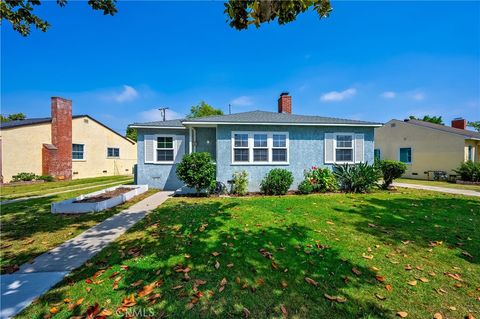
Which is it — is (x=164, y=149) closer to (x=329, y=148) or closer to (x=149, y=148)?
(x=149, y=148)

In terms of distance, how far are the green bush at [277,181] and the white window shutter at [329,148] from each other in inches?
101

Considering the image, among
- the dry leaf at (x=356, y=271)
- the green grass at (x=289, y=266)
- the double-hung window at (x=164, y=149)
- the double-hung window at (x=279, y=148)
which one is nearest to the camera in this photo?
the green grass at (x=289, y=266)

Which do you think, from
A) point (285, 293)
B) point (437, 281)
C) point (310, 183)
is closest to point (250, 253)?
point (285, 293)

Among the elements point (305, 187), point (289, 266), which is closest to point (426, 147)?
point (305, 187)

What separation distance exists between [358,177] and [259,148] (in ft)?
16.7

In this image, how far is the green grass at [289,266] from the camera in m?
2.49

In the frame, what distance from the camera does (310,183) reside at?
1020 centimetres

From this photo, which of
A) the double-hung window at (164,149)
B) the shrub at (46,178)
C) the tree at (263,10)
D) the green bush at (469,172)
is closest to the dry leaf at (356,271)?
the tree at (263,10)

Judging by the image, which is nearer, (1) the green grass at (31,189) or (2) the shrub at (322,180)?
(2) the shrub at (322,180)

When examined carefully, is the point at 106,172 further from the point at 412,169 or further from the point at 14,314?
the point at 412,169

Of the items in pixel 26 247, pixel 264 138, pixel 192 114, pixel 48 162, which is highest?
pixel 192 114

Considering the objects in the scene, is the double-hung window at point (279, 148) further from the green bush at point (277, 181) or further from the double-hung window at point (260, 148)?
the green bush at point (277, 181)

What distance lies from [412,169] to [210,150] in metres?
18.5

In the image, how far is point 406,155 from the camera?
18891 millimetres
